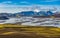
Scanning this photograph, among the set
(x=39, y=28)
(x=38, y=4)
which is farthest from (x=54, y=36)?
(x=38, y=4)

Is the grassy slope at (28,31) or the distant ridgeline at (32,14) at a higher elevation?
the distant ridgeline at (32,14)

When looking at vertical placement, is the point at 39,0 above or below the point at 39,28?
above

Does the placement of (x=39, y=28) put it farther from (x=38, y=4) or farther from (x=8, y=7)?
(x=8, y=7)

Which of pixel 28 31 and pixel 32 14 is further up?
pixel 32 14

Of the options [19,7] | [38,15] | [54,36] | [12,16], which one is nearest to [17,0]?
[19,7]

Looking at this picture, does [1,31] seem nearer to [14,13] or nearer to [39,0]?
[14,13]

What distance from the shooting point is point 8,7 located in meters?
1.94

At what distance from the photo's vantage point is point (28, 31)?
6.14ft

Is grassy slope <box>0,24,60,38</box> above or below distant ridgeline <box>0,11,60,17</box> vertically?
below

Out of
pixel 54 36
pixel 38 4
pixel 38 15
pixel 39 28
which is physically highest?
pixel 38 4

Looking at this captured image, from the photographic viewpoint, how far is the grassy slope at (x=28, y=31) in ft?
6.07

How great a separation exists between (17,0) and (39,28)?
1.52 ft

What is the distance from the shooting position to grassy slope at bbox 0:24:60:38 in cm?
185

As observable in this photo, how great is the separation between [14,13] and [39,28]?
14.9 inches
